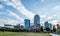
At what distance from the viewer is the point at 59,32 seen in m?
17.6

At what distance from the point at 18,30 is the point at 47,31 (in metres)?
3.03

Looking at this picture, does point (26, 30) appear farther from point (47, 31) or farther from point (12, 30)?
point (47, 31)

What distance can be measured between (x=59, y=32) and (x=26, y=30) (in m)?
7.55

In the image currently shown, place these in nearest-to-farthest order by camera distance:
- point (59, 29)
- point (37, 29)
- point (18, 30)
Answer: point (18, 30) → point (37, 29) → point (59, 29)

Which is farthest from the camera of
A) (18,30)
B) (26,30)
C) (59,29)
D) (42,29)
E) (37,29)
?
(59,29)

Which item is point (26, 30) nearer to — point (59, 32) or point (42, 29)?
point (42, 29)

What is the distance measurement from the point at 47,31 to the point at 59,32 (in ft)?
13.0

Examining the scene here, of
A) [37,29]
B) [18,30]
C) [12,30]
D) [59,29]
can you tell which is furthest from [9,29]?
[59,29]

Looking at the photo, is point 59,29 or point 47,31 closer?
point 47,31

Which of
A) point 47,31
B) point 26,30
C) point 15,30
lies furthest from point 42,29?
point 26,30

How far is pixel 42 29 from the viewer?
14.1m

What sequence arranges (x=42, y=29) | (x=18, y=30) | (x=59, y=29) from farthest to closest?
1. (x=59, y=29)
2. (x=42, y=29)
3. (x=18, y=30)

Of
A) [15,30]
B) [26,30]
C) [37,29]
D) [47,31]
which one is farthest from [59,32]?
[26,30]

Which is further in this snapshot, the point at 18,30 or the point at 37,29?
the point at 37,29
